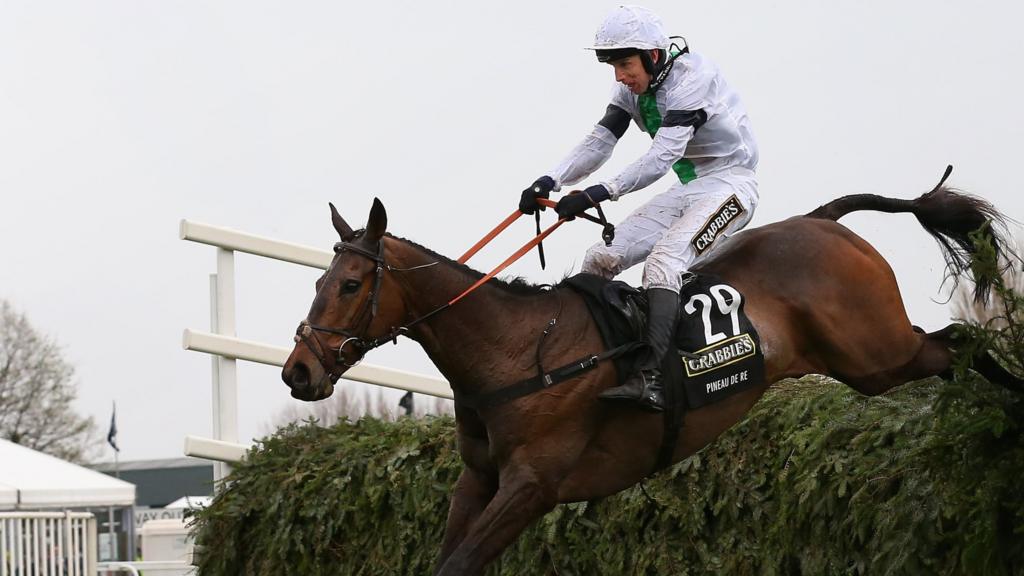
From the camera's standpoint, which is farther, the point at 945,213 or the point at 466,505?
the point at 945,213

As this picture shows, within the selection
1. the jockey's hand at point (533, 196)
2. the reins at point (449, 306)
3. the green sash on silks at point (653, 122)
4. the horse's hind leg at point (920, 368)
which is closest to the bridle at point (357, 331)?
the reins at point (449, 306)

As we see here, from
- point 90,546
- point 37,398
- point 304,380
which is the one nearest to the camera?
point 304,380

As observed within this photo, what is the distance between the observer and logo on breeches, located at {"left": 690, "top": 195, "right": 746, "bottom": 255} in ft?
18.8

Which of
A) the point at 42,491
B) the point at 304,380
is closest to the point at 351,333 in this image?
the point at 304,380

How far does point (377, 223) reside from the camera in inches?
199

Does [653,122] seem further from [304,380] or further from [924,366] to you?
[304,380]

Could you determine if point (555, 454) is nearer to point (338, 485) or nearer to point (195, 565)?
point (338, 485)

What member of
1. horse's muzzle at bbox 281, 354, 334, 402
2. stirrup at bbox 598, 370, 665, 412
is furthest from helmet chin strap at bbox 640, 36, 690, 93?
horse's muzzle at bbox 281, 354, 334, 402

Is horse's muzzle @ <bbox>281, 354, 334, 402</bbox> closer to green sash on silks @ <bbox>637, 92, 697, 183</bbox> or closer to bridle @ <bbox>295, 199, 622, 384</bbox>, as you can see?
bridle @ <bbox>295, 199, 622, 384</bbox>

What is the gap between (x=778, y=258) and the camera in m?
5.86

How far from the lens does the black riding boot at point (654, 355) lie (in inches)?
202

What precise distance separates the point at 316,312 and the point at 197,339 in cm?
332

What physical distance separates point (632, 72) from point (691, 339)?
1137 mm

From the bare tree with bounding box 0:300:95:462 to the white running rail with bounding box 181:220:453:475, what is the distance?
1029 inches
